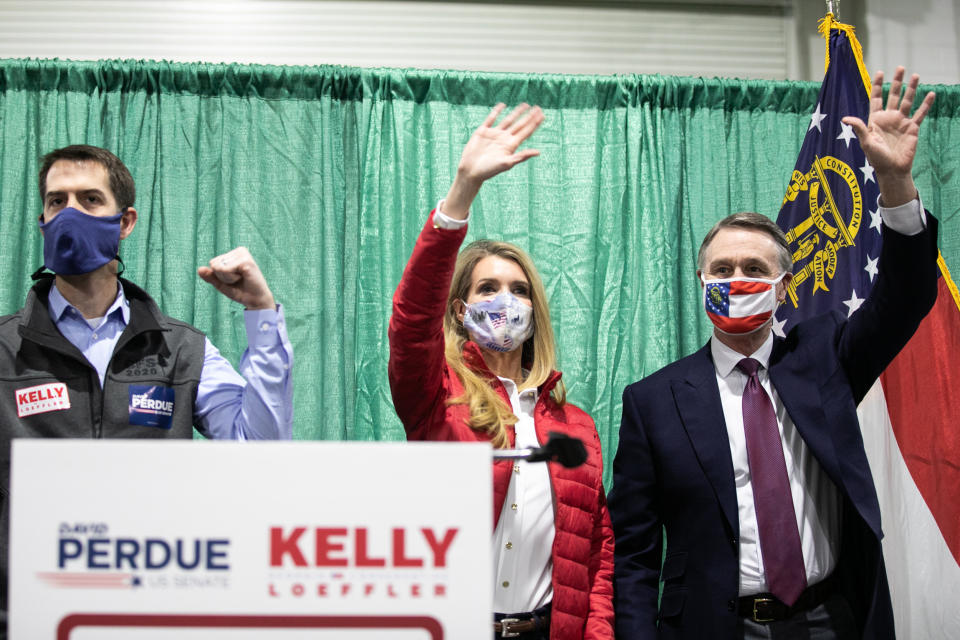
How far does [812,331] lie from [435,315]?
1.04 metres

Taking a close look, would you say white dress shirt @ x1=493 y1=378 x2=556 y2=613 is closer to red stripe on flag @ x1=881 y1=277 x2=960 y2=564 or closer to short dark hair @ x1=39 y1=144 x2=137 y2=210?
short dark hair @ x1=39 y1=144 x2=137 y2=210

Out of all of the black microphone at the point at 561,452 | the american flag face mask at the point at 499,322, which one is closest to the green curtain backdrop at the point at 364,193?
the american flag face mask at the point at 499,322

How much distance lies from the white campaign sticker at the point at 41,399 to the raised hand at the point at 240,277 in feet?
1.35

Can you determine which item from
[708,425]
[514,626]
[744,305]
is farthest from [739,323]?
[514,626]

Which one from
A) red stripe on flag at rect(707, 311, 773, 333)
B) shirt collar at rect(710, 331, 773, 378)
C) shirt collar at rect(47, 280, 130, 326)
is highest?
shirt collar at rect(47, 280, 130, 326)

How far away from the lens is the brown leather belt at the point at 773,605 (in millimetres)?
2082

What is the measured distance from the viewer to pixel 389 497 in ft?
4.21

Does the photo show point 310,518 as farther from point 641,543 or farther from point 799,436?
point 799,436

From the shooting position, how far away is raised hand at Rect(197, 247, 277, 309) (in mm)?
1856

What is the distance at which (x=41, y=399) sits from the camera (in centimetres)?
196

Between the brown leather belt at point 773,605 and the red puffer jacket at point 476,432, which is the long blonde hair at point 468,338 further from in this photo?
the brown leather belt at point 773,605

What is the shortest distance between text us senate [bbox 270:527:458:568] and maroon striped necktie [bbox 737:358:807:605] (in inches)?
43.2

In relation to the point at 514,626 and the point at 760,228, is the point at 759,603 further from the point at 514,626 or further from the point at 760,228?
the point at 760,228

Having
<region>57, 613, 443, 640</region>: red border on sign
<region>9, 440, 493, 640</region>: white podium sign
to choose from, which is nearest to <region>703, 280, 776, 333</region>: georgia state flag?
<region>9, 440, 493, 640</region>: white podium sign
